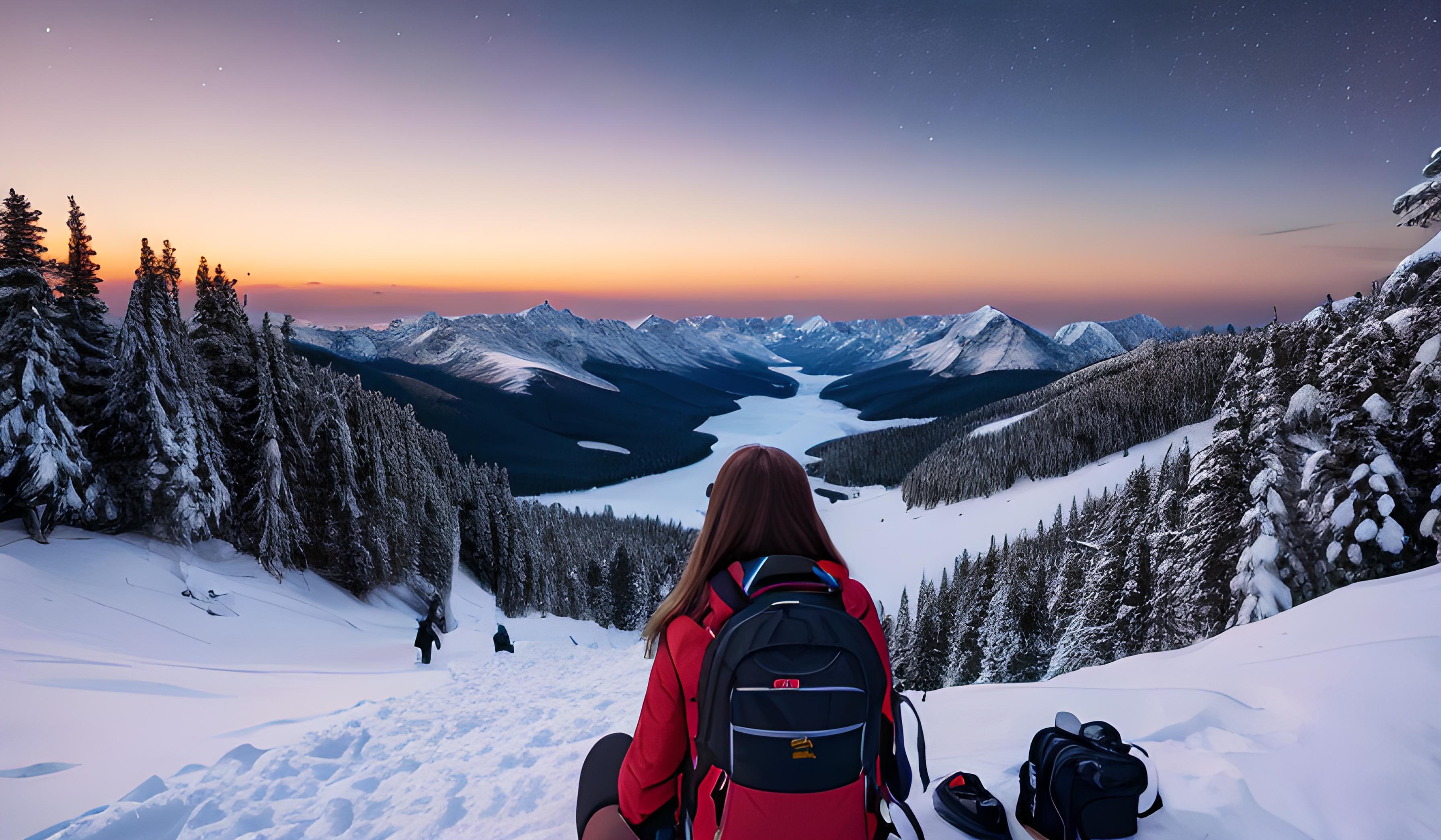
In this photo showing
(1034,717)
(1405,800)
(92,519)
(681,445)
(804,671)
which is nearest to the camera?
(804,671)

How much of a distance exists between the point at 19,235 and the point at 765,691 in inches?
787

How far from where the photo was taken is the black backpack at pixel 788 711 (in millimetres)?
2379

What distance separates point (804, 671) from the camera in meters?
2.38

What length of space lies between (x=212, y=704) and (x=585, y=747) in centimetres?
530

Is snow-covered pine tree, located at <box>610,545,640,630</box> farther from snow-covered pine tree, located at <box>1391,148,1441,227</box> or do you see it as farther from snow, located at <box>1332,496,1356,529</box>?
snow-covered pine tree, located at <box>1391,148,1441,227</box>

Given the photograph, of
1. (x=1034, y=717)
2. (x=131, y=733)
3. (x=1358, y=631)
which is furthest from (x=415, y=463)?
(x=1358, y=631)

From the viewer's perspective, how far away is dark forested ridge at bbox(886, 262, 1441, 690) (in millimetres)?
7062

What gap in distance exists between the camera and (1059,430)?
48.3 meters

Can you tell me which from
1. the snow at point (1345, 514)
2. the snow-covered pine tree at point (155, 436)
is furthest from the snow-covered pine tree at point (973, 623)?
the snow-covered pine tree at point (155, 436)

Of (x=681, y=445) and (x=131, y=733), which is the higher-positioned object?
(x=131, y=733)

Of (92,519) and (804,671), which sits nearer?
(804,671)

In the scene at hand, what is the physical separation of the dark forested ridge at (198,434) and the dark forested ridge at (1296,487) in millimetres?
21699

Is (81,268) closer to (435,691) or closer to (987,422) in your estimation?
(435,691)

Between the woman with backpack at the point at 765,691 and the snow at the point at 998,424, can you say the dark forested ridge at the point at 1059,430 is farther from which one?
the woman with backpack at the point at 765,691
